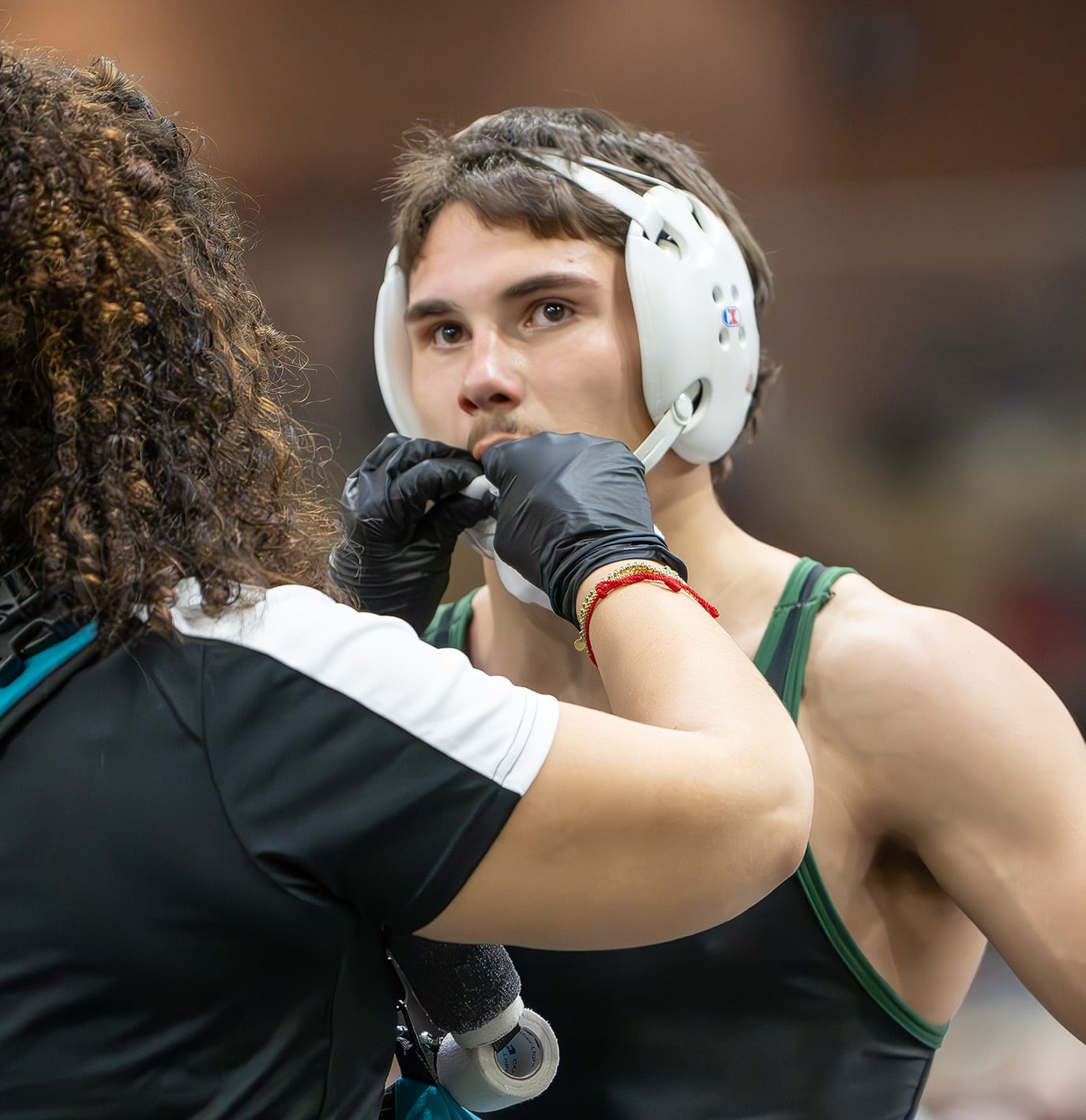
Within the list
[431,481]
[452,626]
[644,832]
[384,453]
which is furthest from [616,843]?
[452,626]

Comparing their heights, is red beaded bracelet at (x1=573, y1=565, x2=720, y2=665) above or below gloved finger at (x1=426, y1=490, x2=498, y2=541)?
above

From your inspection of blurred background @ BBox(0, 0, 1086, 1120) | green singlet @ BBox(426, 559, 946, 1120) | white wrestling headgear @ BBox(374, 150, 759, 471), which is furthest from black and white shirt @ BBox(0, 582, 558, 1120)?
blurred background @ BBox(0, 0, 1086, 1120)

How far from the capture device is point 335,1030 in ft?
2.41

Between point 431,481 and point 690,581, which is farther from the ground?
point 431,481

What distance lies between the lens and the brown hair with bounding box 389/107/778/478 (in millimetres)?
1292

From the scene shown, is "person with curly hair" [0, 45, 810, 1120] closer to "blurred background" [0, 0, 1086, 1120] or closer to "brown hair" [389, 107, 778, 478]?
"brown hair" [389, 107, 778, 478]

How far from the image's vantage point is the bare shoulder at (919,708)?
1103 millimetres

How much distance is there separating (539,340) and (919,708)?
0.54m

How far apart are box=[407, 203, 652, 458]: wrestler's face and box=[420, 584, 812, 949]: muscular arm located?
1.85ft

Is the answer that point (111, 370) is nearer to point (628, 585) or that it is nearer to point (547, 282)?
point (628, 585)

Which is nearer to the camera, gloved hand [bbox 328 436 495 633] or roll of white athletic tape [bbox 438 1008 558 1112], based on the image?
roll of white athletic tape [bbox 438 1008 558 1112]

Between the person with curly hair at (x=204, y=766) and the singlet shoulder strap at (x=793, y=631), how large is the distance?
0.44m

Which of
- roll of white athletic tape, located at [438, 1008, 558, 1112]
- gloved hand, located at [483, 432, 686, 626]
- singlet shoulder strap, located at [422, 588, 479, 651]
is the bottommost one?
roll of white athletic tape, located at [438, 1008, 558, 1112]

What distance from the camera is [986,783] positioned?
1.09 metres
